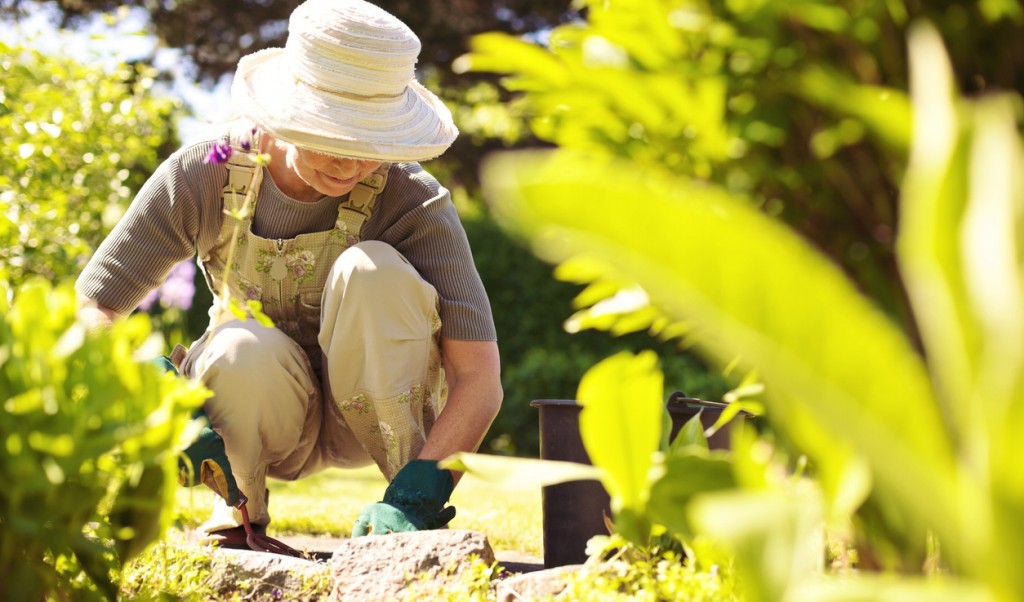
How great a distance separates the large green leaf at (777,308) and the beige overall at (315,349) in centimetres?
180

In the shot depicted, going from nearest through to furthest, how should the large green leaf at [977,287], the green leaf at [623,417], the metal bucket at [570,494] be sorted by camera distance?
the large green leaf at [977,287], the green leaf at [623,417], the metal bucket at [570,494]

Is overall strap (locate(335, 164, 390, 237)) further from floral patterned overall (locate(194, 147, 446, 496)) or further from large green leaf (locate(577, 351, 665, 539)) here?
large green leaf (locate(577, 351, 665, 539))

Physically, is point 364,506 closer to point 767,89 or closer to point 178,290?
point 767,89

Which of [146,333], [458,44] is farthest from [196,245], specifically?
[458,44]

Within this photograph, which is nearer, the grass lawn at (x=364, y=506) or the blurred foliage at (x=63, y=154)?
the grass lawn at (x=364, y=506)

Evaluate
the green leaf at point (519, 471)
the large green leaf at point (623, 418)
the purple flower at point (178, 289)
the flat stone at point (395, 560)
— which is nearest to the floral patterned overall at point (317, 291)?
the flat stone at point (395, 560)

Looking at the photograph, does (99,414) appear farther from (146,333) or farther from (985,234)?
(985,234)

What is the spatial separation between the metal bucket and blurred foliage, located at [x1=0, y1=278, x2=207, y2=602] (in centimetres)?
133

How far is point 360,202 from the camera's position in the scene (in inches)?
111

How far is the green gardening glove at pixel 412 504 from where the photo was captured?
2324 millimetres

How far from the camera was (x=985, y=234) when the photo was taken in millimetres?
742

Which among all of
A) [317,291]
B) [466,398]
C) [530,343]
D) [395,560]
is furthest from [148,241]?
[530,343]

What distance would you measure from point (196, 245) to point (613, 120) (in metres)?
1.92

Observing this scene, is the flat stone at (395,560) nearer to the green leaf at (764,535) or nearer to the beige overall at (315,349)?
the beige overall at (315,349)
